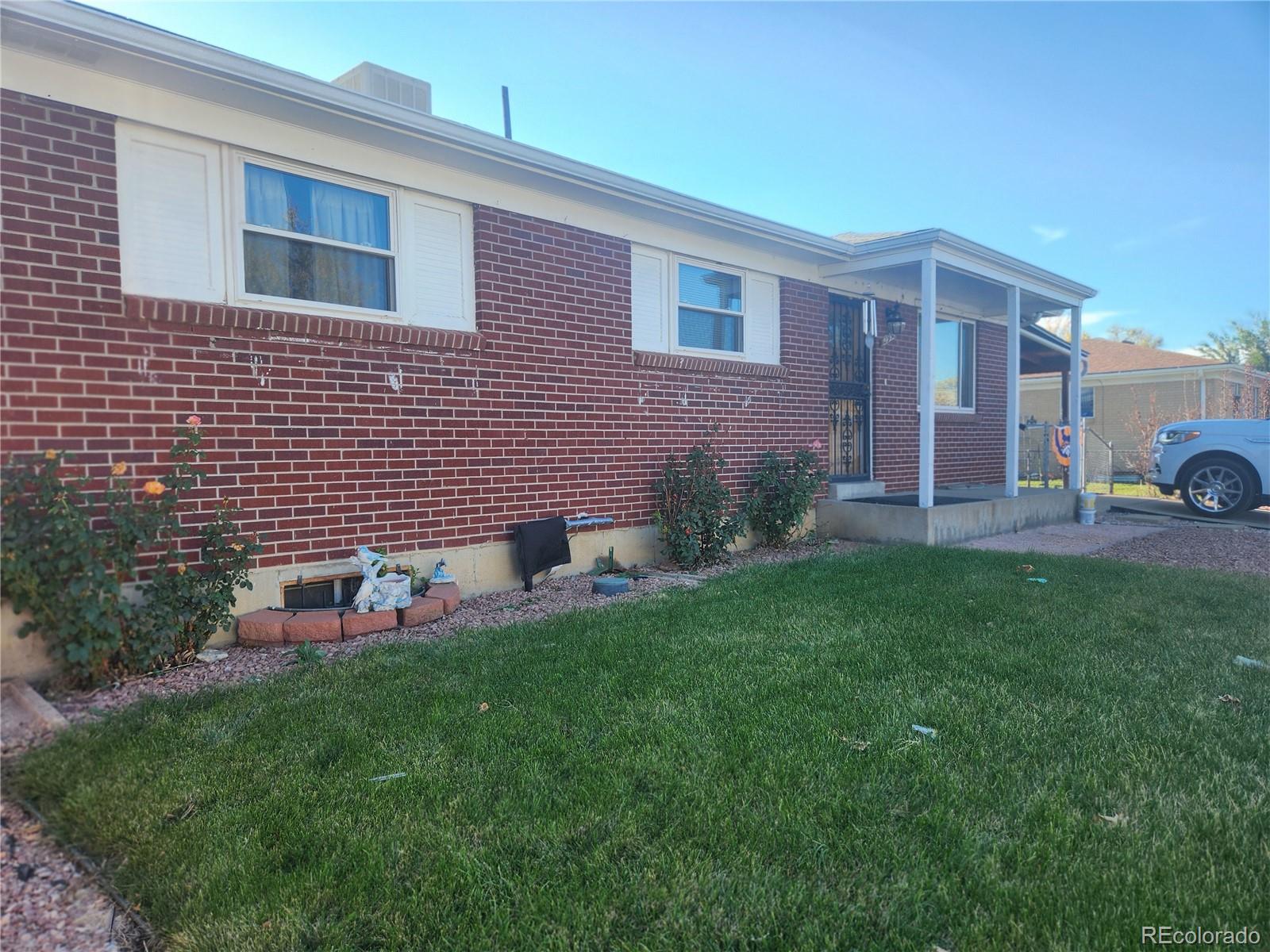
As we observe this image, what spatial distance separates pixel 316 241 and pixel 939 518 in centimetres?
655

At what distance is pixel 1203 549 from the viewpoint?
23.9ft

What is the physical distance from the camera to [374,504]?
4.96m

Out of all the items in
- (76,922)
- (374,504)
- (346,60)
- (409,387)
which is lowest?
(76,922)

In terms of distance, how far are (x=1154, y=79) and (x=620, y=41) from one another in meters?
8.37

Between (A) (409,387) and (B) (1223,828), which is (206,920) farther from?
(A) (409,387)

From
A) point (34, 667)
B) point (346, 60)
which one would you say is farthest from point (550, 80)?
point (34, 667)

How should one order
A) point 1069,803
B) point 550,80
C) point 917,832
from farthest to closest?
1. point 550,80
2. point 1069,803
3. point 917,832

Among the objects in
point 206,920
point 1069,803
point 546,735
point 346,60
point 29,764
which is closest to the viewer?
point 206,920

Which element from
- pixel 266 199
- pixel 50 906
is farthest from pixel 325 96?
pixel 50 906

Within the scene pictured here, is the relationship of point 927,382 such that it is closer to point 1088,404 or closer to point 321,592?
point 321,592

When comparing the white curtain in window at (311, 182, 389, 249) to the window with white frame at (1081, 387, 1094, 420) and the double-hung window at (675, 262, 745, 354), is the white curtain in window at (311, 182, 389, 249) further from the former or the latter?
the window with white frame at (1081, 387, 1094, 420)

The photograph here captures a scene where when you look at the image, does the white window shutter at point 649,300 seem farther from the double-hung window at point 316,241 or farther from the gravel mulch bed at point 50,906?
the gravel mulch bed at point 50,906

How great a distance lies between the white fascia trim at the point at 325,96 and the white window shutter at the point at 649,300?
1.73ft

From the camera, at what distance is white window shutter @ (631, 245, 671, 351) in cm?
679
